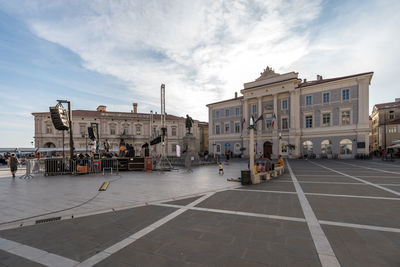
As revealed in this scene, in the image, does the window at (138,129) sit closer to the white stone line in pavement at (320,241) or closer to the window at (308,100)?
the window at (308,100)

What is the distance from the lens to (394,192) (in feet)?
24.3

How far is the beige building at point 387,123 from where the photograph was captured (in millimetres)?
43438

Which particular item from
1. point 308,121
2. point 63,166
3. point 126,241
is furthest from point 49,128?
point 308,121

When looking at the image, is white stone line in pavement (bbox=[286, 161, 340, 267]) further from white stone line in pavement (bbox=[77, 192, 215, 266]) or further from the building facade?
the building facade

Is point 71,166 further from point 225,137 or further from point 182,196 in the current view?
point 225,137

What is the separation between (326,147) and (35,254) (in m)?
37.6

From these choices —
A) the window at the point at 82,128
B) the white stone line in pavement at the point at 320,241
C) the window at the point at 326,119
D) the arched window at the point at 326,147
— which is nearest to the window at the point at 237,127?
the window at the point at 326,119

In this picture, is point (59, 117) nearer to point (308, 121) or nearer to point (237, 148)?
point (237, 148)

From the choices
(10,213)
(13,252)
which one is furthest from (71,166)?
(13,252)

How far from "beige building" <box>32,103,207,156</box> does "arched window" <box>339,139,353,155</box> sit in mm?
34260

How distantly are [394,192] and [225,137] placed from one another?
36540 mm

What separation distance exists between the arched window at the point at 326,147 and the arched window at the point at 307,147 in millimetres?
1798

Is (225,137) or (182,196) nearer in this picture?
(182,196)

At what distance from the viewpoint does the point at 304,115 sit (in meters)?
33.8
